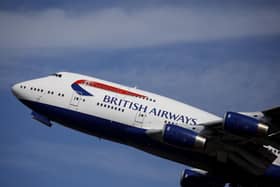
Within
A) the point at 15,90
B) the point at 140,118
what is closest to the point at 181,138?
the point at 140,118

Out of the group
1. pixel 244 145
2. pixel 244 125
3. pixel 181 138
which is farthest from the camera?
pixel 244 145

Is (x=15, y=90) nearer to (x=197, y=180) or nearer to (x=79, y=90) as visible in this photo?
(x=79, y=90)

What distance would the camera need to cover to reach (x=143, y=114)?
59.8 metres

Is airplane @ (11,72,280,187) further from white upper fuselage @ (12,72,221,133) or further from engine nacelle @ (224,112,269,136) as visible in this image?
engine nacelle @ (224,112,269,136)

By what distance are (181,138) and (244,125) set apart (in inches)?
188

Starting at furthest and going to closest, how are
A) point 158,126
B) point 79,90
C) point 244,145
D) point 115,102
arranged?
point 79,90, point 115,102, point 158,126, point 244,145

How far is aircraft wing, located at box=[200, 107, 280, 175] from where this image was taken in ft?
182

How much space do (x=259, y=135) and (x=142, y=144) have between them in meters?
9.26

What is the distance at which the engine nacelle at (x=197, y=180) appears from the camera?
2643 inches

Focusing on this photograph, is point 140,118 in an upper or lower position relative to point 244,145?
upper

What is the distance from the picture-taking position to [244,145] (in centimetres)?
5819

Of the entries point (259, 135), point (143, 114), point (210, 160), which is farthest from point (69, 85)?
point (259, 135)

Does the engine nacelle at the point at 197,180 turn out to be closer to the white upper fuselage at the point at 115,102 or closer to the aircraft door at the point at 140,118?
the white upper fuselage at the point at 115,102

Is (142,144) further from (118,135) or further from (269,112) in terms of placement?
(269,112)
